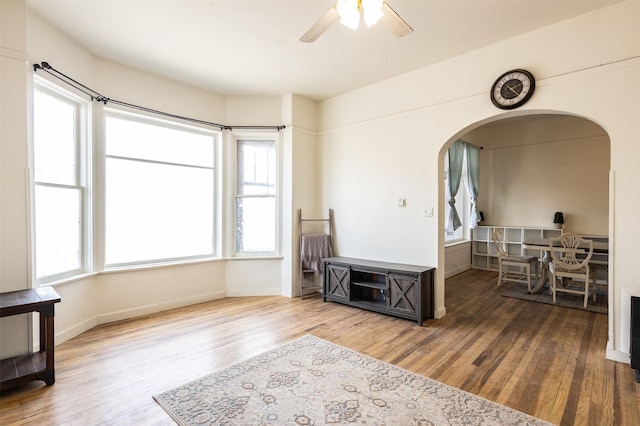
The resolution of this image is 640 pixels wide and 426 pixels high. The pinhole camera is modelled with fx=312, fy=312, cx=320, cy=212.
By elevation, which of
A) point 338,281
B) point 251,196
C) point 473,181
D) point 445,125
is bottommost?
point 338,281

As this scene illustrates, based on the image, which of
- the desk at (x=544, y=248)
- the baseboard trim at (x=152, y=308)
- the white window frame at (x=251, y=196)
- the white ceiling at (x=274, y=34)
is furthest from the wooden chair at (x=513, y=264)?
the baseboard trim at (x=152, y=308)

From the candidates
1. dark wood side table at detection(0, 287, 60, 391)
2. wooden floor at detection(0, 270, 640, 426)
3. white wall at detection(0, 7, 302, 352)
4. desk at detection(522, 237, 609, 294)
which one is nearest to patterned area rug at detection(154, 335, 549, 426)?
wooden floor at detection(0, 270, 640, 426)

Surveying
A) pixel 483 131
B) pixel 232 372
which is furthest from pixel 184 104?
pixel 483 131

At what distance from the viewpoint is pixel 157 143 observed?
416cm

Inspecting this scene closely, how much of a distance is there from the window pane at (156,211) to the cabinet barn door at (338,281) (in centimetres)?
185

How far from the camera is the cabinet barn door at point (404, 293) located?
363 centimetres

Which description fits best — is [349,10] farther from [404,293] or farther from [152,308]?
[152,308]

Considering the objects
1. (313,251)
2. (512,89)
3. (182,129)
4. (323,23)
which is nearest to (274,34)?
(323,23)

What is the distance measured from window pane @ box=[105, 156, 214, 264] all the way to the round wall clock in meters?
3.81

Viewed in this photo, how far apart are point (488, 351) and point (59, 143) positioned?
4706mm

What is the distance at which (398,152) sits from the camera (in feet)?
13.7

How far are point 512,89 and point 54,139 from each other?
184 inches

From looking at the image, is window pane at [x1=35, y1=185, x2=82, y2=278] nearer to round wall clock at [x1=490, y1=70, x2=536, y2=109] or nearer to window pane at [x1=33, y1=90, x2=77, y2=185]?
window pane at [x1=33, y1=90, x2=77, y2=185]

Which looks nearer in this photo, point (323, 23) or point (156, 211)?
point (323, 23)
